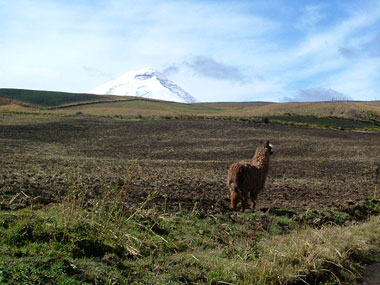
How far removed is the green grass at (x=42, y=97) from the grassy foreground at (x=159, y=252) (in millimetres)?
124245

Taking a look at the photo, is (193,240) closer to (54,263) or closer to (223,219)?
(223,219)

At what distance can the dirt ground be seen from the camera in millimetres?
10289

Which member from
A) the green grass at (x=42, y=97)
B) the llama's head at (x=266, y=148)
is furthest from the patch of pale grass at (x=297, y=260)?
the green grass at (x=42, y=97)

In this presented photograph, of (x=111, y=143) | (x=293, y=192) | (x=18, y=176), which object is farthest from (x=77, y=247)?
(x=111, y=143)

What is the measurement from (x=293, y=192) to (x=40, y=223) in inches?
364

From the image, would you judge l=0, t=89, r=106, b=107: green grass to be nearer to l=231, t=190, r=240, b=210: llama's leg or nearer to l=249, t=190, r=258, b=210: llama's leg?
l=249, t=190, r=258, b=210: llama's leg

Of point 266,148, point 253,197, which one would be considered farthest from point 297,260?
point 266,148

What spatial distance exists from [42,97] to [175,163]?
12825cm

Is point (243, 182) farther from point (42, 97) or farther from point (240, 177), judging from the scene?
point (42, 97)

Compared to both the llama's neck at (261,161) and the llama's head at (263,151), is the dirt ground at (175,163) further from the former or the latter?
the llama's head at (263,151)

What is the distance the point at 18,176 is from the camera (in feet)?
37.0

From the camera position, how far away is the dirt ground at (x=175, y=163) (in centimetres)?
1029

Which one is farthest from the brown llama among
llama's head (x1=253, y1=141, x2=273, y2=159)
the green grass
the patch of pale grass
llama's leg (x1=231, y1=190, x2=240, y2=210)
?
the green grass

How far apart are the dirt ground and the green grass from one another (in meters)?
94.5
